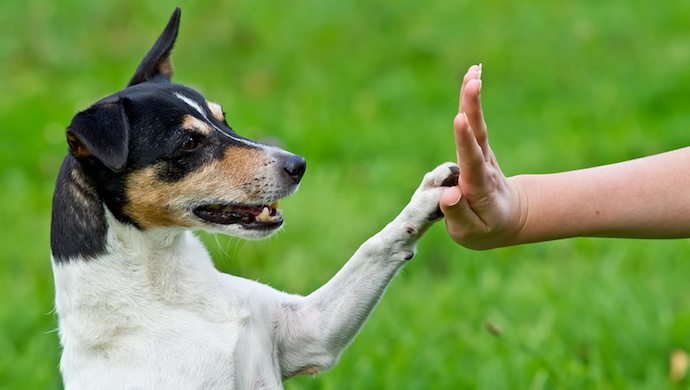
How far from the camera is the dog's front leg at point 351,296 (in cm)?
272

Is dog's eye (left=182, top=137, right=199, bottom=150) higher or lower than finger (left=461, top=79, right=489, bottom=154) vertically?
lower

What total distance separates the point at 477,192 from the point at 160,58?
1420 mm

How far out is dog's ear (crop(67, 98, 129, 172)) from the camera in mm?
2709

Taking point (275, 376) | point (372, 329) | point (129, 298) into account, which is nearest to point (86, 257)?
point (129, 298)

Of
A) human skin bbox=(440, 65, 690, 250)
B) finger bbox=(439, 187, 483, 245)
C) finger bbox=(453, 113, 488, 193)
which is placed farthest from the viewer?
human skin bbox=(440, 65, 690, 250)

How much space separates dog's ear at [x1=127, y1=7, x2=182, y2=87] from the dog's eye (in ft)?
1.47

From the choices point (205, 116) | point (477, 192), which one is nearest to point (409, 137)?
point (205, 116)

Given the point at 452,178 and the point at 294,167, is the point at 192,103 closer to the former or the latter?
the point at 294,167

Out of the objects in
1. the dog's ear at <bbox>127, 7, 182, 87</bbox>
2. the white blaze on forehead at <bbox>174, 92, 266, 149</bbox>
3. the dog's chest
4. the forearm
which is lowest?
the dog's chest

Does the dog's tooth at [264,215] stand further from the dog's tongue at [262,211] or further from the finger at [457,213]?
the finger at [457,213]

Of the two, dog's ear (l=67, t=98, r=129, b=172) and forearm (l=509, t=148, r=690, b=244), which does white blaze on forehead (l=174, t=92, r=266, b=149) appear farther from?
forearm (l=509, t=148, r=690, b=244)

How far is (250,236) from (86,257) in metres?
0.52

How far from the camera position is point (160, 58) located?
3.31 m

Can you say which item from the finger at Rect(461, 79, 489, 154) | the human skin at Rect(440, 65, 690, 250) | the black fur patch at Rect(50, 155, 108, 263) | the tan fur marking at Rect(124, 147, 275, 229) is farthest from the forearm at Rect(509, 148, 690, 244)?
the black fur patch at Rect(50, 155, 108, 263)
